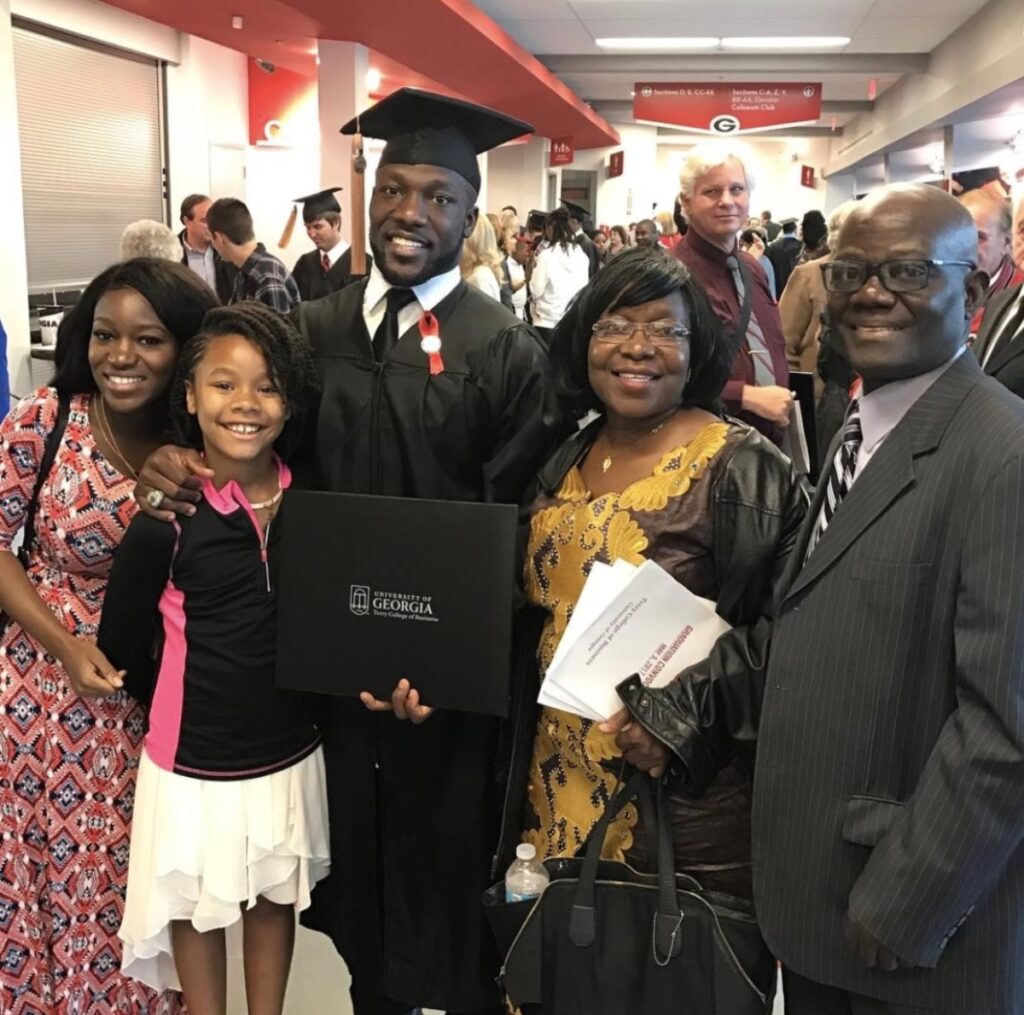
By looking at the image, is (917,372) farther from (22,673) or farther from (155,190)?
(155,190)

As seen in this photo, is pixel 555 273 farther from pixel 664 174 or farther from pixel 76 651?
pixel 664 174

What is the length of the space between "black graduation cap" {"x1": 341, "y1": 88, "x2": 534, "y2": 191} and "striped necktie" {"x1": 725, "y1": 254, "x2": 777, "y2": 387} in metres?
1.40

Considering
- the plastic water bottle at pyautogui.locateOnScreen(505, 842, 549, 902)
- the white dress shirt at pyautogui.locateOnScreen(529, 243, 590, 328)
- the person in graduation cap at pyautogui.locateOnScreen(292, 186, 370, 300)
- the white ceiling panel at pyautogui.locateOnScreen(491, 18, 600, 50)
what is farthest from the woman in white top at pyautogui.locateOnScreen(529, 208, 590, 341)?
the plastic water bottle at pyautogui.locateOnScreen(505, 842, 549, 902)

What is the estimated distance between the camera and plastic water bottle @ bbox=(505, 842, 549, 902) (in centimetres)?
166

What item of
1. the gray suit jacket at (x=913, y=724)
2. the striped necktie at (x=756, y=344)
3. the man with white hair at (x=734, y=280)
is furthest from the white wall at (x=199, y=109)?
the gray suit jacket at (x=913, y=724)

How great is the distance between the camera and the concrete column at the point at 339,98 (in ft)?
27.0

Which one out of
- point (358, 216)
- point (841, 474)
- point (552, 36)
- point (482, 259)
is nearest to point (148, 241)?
point (482, 259)

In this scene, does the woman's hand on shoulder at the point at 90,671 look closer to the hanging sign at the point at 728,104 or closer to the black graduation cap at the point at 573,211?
the black graduation cap at the point at 573,211

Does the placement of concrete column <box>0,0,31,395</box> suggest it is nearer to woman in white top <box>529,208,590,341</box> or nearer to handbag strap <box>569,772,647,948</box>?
woman in white top <box>529,208,590,341</box>

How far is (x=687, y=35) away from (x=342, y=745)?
10516mm

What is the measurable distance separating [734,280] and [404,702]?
2066mm

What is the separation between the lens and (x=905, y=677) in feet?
4.09

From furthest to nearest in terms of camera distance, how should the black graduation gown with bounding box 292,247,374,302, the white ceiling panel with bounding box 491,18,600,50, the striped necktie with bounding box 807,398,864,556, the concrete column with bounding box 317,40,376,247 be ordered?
the white ceiling panel with bounding box 491,18,600,50, the concrete column with bounding box 317,40,376,247, the black graduation gown with bounding box 292,247,374,302, the striped necktie with bounding box 807,398,864,556

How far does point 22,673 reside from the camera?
1.89 meters
